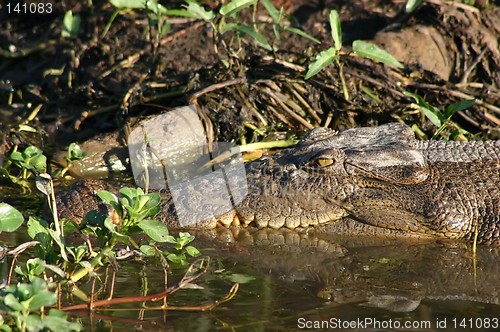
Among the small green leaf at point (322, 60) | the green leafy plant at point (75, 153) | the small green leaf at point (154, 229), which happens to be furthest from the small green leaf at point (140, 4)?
the small green leaf at point (154, 229)

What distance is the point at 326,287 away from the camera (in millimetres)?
4562

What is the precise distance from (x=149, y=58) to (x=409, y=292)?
4057 millimetres

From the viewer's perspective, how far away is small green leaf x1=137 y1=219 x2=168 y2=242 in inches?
157

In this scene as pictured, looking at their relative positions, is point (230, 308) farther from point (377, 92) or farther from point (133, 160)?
point (377, 92)

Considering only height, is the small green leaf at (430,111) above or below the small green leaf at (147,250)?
below

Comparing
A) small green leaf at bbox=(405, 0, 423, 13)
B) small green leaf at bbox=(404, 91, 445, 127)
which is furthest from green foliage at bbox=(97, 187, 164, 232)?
small green leaf at bbox=(405, 0, 423, 13)

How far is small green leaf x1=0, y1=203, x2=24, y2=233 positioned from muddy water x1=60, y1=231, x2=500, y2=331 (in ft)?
1.75

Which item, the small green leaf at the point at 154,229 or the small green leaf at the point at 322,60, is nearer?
the small green leaf at the point at 154,229

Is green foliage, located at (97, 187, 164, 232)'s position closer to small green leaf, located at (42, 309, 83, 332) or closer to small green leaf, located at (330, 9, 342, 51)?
small green leaf, located at (42, 309, 83, 332)

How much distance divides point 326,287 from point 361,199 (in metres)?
0.98

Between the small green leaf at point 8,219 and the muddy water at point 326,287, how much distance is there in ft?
1.75

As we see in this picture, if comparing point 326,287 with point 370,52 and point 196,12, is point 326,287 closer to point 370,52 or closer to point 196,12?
point 370,52

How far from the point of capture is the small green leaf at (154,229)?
400cm

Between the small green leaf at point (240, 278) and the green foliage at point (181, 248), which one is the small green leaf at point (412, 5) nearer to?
the small green leaf at point (240, 278)
